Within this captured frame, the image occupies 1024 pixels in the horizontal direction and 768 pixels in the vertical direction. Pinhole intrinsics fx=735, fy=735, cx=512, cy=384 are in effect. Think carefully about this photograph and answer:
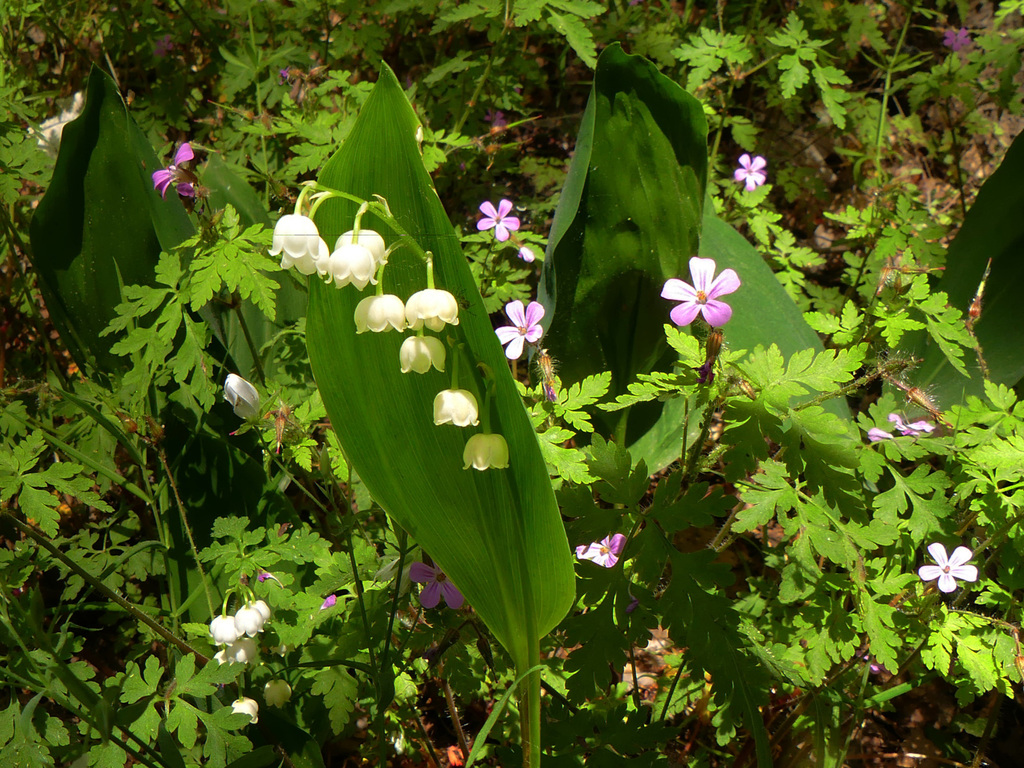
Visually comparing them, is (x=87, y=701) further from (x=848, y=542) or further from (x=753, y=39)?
(x=753, y=39)

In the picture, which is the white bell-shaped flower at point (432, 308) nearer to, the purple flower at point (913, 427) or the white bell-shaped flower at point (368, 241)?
the white bell-shaped flower at point (368, 241)

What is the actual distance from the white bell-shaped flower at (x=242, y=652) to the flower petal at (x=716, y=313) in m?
0.95

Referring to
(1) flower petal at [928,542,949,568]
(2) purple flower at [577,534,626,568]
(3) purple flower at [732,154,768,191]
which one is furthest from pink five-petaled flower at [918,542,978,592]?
(3) purple flower at [732,154,768,191]

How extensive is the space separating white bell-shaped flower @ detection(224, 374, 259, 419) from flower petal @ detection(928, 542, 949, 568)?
1.24 m

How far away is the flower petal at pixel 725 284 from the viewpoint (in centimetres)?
121

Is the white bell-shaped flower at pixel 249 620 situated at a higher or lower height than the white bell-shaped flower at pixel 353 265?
lower

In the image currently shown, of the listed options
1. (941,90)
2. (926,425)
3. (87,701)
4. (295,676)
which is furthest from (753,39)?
(87,701)

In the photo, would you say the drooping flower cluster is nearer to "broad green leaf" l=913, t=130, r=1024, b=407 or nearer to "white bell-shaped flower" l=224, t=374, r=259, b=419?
"white bell-shaped flower" l=224, t=374, r=259, b=419

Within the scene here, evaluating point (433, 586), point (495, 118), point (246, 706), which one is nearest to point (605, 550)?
point (433, 586)

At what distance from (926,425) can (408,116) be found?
1.13 meters

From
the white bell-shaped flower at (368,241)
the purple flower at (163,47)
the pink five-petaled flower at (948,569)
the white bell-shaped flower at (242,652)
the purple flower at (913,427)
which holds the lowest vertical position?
the pink five-petaled flower at (948,569)

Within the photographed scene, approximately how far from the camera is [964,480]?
137cm

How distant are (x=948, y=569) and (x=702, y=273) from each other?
0.70 metres

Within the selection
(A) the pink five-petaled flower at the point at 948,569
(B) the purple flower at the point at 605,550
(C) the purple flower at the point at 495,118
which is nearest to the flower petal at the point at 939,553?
(A) the pink five-petaled flower at the point at 948,569
